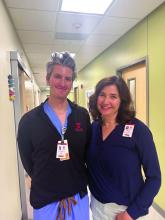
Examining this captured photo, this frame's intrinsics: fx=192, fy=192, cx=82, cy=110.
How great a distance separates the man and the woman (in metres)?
0.10

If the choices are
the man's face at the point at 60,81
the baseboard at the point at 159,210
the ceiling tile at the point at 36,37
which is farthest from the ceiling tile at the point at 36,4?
the baseboard at the point at 159,210

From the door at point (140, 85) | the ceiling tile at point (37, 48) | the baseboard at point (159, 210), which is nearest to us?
the baseboard at point (159, 210)

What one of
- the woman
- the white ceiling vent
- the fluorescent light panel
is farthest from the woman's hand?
the white ceiling vent

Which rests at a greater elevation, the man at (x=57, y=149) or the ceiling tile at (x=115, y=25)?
the ceiling tile at (x=115, y=25)

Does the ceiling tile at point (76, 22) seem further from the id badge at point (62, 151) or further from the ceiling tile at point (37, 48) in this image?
the id badge at point (62, 151)

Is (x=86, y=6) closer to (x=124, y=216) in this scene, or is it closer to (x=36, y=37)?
(x=36, y=37)

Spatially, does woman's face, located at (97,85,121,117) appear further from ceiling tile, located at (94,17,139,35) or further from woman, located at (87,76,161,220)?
ceiling tile, located at (94,17,139,35)

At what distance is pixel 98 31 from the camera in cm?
295

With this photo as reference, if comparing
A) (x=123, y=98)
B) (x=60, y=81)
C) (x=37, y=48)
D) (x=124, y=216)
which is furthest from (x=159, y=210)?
(x=37, y=48)

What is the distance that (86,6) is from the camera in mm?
2152

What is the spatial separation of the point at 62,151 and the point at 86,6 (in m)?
1.77

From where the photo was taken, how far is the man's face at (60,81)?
112 cm

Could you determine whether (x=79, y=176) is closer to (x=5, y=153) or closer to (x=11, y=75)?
(x=5, y=153)

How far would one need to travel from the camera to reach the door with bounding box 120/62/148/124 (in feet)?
8.89
